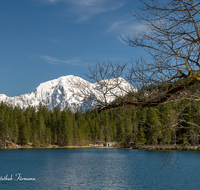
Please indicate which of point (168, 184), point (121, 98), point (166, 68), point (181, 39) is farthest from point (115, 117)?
point (168, 184)

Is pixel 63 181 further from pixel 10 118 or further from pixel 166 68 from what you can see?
pixel 10 118

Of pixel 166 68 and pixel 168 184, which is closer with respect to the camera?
pixel 166 68

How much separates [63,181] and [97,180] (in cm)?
255

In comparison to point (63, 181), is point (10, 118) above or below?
above

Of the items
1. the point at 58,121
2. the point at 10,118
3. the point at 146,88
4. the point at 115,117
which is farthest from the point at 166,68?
the point at 58,121

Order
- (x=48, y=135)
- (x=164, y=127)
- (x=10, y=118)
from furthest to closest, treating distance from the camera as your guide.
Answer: (x=48, y=135) < (x=10, y=118) < (x=164, y=127)

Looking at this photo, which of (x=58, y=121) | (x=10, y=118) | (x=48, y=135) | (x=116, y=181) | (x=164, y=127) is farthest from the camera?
(x=58, y=121)

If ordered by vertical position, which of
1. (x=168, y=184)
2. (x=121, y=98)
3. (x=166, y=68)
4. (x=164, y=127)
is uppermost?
(x=166, y=68)

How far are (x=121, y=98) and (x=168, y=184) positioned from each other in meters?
14.5

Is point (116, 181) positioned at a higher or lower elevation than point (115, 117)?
lower

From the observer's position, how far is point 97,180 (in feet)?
57.2

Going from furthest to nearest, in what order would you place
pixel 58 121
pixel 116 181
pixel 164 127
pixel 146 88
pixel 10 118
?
pixel 58 121
pixel 10 118
pixel 116 181
pixel 146 88
pixel 164 127

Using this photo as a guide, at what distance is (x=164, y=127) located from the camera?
3785 millimetres

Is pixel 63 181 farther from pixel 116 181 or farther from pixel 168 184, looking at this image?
pixel 168 184
